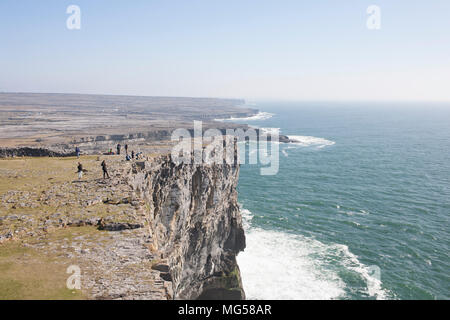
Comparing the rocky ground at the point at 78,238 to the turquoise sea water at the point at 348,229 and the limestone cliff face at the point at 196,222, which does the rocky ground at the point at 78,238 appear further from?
the turquoise sea water at the point at 348,229

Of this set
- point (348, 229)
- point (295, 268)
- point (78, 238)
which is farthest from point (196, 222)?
point (348, 229)

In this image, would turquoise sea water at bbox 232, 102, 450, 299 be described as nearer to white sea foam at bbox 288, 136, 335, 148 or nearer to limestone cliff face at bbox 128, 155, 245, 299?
limestone cliff face at bbox 128, 155, 245, 299

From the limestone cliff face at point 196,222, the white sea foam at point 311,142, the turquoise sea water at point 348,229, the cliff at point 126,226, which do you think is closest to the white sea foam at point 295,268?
the turquoise sea water at point 348,229

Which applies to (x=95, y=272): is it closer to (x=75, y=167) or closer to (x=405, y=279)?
(x=75, y=167)

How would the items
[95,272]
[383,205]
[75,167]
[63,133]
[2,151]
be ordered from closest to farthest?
1. [95,272]
2. [75,167]
3. [2,151]
4. [383,205]
5. [63,133]

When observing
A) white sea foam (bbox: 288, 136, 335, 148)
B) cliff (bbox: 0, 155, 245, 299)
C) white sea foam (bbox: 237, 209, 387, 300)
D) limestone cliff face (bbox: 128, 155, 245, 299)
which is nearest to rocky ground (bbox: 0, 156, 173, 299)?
cliff (bbox: 0, 155, 245, 299)

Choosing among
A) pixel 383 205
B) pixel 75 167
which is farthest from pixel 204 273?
pixel 383 205
